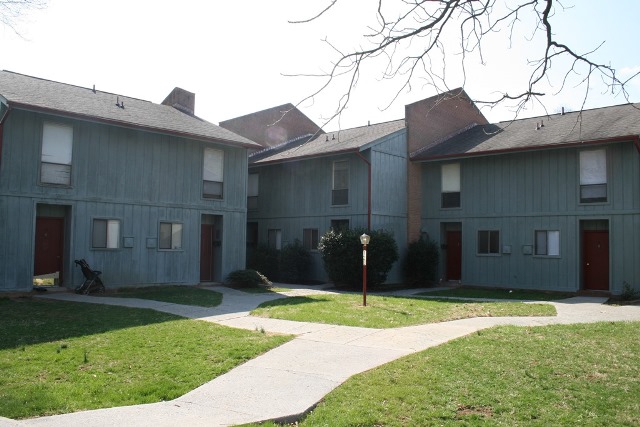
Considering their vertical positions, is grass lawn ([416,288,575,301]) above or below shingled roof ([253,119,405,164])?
below

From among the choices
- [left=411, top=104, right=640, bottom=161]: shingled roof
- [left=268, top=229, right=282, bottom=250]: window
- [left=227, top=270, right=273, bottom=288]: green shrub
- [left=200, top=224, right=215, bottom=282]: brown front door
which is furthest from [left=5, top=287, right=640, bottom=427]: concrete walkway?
[left=268, top=229, right=282, bottom=250]: window

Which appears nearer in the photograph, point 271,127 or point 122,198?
point 122,198

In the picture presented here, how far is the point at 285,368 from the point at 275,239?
775 inches

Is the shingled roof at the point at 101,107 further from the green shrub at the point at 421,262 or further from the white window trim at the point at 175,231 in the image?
the green shrub at the point at 421,262

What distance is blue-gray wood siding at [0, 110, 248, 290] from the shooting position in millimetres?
16219

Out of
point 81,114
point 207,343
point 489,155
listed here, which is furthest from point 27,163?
point 489,155

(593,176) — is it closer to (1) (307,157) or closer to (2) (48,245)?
(1) (307,157)

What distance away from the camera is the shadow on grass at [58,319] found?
9766mm

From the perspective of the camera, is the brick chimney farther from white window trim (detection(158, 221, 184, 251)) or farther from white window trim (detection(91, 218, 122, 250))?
white window trim (detection(91, 218, 122, 250))

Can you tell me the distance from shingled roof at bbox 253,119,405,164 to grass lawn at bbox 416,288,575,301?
668 centimetres

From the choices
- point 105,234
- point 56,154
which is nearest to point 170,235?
point 105,234

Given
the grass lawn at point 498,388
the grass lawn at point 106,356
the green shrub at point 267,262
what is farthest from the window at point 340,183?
the grass lawn at point 498,388

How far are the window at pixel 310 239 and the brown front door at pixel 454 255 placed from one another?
19.7 ft

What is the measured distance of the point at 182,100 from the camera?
25562mm
